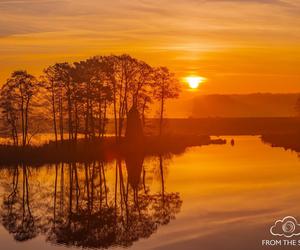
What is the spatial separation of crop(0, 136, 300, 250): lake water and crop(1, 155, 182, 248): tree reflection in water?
4cm

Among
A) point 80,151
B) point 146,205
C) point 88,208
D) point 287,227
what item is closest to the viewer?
point 287,227

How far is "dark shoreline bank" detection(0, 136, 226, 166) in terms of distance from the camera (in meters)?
61.4

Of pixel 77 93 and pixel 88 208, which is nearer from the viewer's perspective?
pixel 88 208

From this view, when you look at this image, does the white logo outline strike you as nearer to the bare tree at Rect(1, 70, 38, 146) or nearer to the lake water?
the lake water

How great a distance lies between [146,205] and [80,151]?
36.1 m

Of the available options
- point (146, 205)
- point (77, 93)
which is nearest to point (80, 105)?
point (77, 93)

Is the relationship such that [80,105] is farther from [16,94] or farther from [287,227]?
[287,227]

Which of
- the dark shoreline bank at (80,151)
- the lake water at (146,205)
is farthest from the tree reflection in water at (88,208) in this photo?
the dark shoreline bank at (80,151)

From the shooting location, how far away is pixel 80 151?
222 feet

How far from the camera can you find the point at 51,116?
7369cm

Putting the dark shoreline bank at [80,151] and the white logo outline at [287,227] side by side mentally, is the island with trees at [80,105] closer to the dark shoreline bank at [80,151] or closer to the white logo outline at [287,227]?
the dark shoreline bank at [80,151]

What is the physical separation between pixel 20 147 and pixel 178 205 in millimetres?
37526

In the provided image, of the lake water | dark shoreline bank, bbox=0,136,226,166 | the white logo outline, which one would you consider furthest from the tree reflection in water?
dark shoreline bank, bbox=0,136,226,166

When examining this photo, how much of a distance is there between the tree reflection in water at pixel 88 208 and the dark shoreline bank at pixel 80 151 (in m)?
12.3
